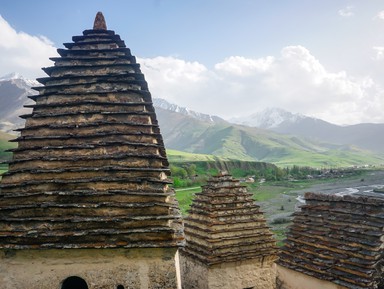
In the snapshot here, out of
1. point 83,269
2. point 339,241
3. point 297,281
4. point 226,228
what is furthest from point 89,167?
point 339,241

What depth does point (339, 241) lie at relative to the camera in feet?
38.3

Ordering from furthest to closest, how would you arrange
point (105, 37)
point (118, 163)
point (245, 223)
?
1. point (245, 223)
2. point (105, 37)
3. point (118, 163)

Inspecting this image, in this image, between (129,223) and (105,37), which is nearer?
(129,223)

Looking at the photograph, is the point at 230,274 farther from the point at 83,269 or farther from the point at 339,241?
the point at 83,269

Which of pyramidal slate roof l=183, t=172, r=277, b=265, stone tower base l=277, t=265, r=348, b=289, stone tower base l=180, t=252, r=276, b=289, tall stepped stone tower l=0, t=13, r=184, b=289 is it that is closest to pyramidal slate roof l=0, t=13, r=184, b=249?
tall stepped stone tower l=0, t=13, r=184, b=289

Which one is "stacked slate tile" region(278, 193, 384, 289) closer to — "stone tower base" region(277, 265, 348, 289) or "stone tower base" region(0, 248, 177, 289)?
"stone tower base" region(277, 265, 348, 289)

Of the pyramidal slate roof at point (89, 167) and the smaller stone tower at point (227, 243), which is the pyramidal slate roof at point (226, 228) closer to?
the smaller stone tower at point (227, 243)

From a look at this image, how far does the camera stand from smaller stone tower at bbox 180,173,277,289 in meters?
12.0

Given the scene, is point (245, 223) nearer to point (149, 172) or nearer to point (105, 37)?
point (149, 172)

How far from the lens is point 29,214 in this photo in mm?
7719

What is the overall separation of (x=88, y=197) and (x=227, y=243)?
5.85m

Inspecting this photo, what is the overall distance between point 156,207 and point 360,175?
92900 millimetres

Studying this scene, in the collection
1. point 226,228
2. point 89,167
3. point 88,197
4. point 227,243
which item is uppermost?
point 89,167

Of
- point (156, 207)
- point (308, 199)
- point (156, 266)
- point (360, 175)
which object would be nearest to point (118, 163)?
point (156, 207)
